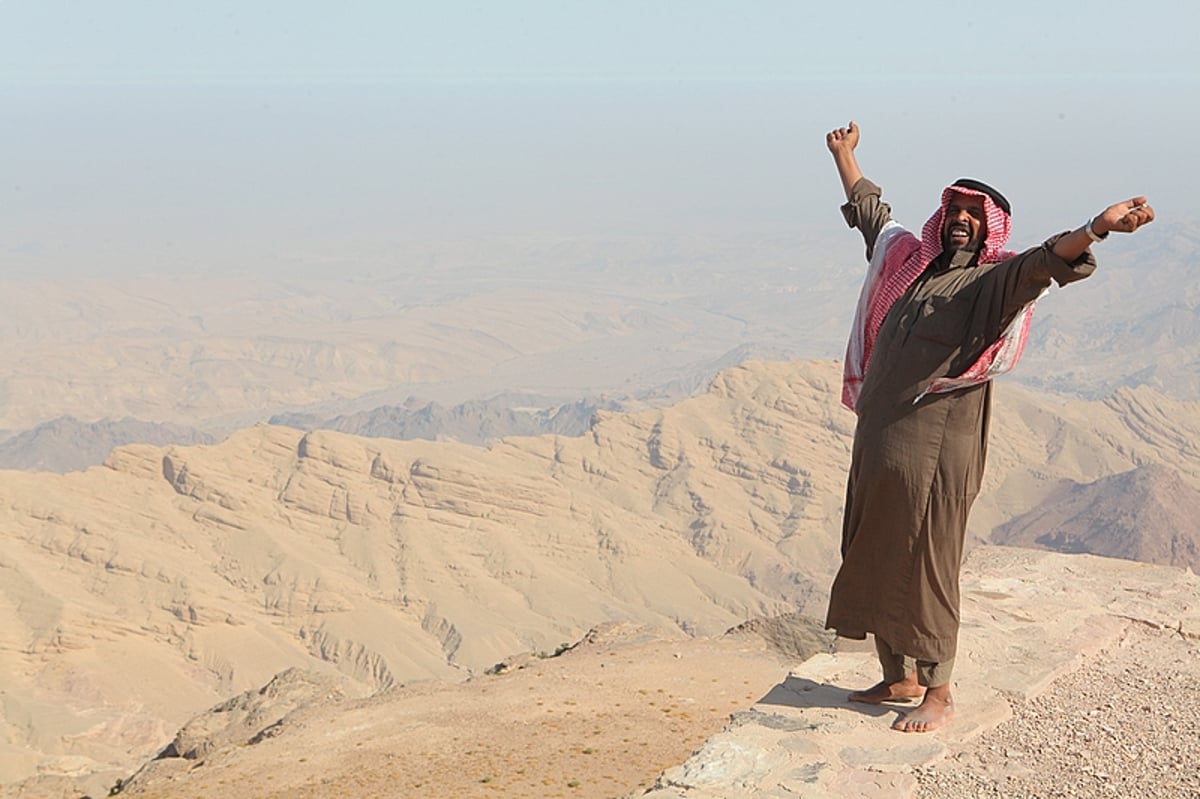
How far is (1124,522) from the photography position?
5794 cm

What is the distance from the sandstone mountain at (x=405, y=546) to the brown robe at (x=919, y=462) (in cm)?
1685

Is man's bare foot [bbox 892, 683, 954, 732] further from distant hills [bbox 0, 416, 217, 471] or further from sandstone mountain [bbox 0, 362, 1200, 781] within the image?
distant hills [bbox 0, 416, 217, 471]

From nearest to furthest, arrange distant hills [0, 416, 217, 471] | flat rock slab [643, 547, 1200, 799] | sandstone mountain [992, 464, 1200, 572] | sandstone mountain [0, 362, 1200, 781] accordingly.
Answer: flat rock slab [643, 547, 1200, 799] → sandstone mountain [0, 362, 1200, 781] → sandstone mountain [992, 464, 1200, 572] → distant hills [0, 416, 217, 471]

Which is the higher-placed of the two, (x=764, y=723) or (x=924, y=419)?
(x=924, y=419)

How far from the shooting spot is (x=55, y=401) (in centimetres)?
12438

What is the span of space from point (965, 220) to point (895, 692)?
197cm

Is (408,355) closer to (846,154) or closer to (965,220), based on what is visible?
(846,154)

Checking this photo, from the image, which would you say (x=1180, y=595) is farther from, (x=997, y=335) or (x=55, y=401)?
(x=55, y=401)

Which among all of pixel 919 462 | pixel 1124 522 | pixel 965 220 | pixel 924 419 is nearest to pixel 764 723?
pixel 919 462

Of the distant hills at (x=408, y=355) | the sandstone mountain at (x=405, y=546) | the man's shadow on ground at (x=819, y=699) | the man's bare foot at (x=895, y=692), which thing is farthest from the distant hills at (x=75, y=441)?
the man's bare foot at (x=895, y=692)

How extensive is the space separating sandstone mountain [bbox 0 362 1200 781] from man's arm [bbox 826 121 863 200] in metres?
16.9

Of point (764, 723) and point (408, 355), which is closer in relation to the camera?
point (764, 723)

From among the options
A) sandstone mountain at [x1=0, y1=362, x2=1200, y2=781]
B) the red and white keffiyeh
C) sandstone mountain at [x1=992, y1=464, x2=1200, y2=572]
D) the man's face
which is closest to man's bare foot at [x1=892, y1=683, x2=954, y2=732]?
the red and white keffiyeh

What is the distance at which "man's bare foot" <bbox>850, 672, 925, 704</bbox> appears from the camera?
17.1 feet
